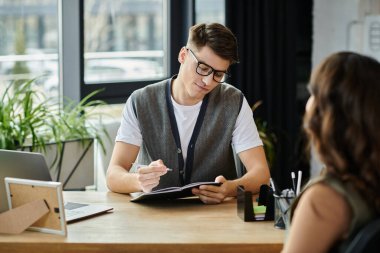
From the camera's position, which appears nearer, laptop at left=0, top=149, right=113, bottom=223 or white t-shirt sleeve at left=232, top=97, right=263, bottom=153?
laptop at left=0, top=149, right=113, bottom=223

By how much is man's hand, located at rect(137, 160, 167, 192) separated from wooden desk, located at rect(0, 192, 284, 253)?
3.4 inches

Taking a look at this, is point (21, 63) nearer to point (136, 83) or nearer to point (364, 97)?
point (136, 83)

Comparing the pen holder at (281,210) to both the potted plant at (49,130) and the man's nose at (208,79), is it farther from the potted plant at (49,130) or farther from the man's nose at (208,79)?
the potted plant at (49,130)

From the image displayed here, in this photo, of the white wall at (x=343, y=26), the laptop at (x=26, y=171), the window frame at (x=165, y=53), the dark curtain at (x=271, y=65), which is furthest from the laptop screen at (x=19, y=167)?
the white wall at (x=343, y=26)

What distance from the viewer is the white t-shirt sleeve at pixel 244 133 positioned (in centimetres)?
313

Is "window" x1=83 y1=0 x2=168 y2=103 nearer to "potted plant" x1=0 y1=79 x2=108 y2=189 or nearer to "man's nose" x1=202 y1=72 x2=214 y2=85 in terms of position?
"potted plant" x1=0 y1=79 x2=108 y2=189

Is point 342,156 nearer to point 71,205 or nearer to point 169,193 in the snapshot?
point 169,193

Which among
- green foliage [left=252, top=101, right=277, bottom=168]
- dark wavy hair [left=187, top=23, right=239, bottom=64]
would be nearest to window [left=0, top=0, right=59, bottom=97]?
green foliage [left=252, top=101, right=277, bottom=168]

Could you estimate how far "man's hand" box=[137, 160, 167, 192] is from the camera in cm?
271

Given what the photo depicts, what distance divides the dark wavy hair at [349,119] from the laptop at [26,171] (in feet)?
3.68

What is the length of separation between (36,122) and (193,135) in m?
1.16

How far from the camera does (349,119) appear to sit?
1.68 meters

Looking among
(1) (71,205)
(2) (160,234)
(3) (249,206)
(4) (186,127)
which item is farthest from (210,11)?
(2) (160,234)

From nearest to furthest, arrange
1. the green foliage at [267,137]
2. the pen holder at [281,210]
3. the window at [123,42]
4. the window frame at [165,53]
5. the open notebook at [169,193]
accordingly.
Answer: the pen holder at [281,210] → the open notebook at [169,193] → the window frame at [165,53] → the window at [123,42] → the green foliage at [267,137]
